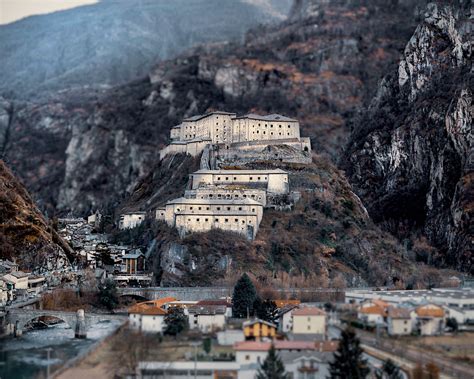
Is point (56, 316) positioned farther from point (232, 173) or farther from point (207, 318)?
A: point (232, 173)

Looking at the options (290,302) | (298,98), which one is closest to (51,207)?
(298,98)

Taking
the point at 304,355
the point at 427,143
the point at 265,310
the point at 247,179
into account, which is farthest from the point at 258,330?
the point at 427,143

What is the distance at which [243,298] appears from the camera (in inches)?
3051

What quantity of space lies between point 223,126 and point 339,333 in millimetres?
78565

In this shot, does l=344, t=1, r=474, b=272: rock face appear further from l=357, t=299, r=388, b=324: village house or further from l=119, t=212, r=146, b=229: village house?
l=357, t=299, r=388, b=324: village house

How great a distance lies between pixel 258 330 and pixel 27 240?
53960 millimetres

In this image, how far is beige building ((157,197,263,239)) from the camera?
10219cm

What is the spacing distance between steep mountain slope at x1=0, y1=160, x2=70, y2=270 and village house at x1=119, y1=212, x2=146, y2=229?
9.28 m

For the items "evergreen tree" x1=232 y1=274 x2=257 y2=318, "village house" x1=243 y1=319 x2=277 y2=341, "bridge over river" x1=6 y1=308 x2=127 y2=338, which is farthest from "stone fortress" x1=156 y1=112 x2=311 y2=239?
"village house" x1=243 y1=319 x2=277 y2=341

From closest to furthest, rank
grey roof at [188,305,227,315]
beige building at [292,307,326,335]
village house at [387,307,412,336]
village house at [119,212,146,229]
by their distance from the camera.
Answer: village house at [387,307,412,336]
beige building at [292,307,326,335]
grey roof at [188,305,227,315]
village house at [119,212,146,229]

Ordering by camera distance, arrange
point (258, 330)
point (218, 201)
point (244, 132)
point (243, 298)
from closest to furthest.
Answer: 1. point (258, 330)
2. point (243, 298)
3. point (218, 201)
4. point (244, 132)

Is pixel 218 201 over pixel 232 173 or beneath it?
beneath

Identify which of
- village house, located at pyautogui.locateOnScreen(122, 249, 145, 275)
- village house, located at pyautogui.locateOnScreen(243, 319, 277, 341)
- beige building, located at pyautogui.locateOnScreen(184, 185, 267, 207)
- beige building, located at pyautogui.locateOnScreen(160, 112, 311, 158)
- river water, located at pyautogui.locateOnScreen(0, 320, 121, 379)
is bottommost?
river water, located at pyautogui.locateOnScreen(0, 320, 121, 379)

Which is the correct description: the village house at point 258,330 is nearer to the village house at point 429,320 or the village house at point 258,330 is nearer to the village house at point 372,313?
the village house at point 372,313
